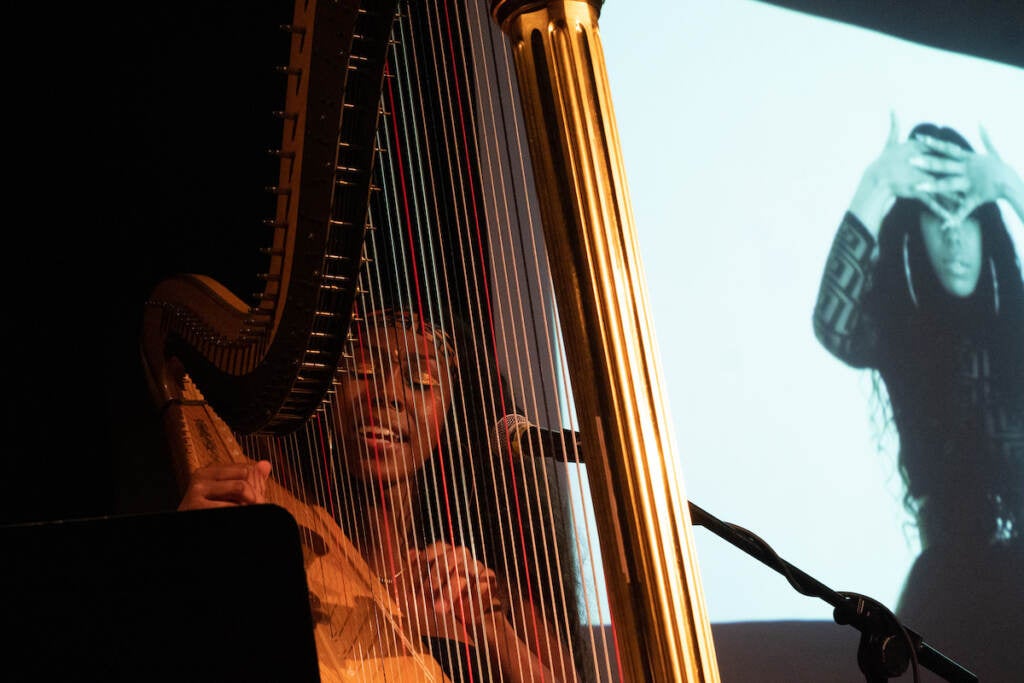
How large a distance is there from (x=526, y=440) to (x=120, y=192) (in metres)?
1.34

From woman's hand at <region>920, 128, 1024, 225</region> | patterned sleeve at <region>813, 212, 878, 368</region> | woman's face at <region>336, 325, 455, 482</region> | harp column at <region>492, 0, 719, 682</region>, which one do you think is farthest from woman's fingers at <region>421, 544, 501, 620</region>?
woman's hand at <region>920, 128, 1024, 225</region>

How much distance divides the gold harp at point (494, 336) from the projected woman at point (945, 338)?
3.02ft

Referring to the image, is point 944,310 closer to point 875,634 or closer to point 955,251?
point 955,251

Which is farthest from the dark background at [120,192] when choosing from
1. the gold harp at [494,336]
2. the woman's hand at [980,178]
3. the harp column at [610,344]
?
the harp column at [610,344]

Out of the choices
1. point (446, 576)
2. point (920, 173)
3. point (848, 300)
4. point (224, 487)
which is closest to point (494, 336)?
Result: point (446, 576)

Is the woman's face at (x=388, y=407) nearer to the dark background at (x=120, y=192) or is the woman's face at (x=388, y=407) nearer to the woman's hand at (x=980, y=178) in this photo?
the dark background at (x=120, y=192)

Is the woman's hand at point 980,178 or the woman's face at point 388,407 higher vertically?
the woman's hand at point 980,178

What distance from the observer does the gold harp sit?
42 centimetres

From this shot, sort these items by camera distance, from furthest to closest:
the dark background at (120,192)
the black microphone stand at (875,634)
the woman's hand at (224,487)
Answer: the dark background at (120,192) → the woman's hand at (224,487) → the black microphone stand at (875,634)

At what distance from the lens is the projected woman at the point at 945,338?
1.84m

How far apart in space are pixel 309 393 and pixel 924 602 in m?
1.40

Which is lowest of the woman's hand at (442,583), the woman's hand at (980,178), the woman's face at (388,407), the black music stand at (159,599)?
the woman's hand at (442,583)

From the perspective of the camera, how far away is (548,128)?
0.44m

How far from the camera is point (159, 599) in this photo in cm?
52
